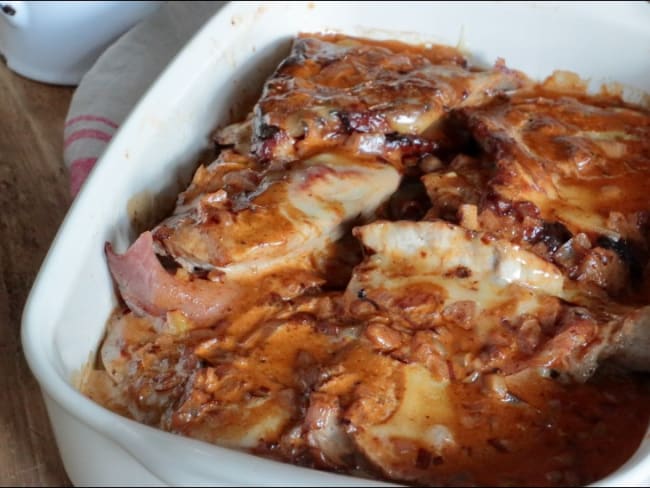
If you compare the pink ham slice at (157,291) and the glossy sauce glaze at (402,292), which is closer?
the glossy sauce glaze at (402,292)

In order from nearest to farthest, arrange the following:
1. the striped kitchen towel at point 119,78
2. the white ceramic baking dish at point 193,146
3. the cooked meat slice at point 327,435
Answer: the white ceramic baking dish at point 193,146, the cooked meat slice at point 327,435, the striped kitchen towel at point 119,78

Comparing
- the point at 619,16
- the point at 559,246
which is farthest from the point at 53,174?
the point at 619,16

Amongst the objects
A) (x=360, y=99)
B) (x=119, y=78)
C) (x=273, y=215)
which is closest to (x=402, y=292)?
(x=273, y=215)

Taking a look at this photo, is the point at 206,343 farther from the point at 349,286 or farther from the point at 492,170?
the point at 492,170

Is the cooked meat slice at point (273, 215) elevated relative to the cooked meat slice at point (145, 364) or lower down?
elevated

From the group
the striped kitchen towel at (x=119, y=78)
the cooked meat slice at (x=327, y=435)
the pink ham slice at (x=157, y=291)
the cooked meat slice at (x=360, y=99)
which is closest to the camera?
the cooked meat slice at (x=327, y=435)

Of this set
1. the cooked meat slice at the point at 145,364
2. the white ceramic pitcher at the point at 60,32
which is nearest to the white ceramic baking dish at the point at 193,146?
the cooked meat slice at the point at 145,364

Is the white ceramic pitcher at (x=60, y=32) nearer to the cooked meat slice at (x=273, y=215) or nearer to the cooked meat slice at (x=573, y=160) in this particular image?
the cooked meat slice at (x=273, y=215)
